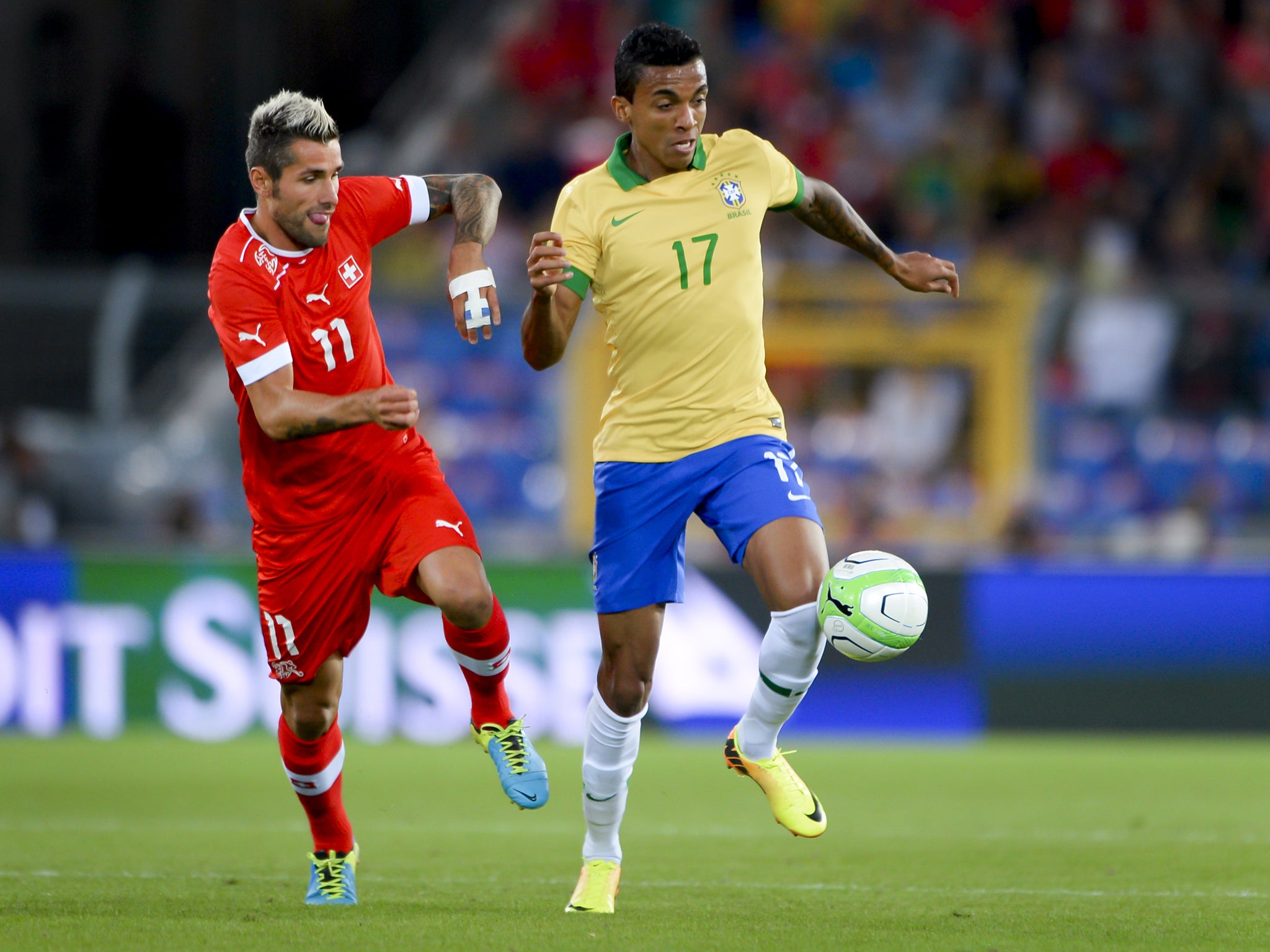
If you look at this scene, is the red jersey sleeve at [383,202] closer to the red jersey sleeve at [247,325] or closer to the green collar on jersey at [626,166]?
the red jersey sleeve at [247,325]

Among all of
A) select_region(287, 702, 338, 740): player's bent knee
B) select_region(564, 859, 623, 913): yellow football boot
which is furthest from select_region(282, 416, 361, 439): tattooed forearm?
select_region(564, 859, 623, 913): yellow football boot

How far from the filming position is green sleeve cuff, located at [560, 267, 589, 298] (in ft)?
18.6

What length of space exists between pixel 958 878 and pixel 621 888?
4.09ft

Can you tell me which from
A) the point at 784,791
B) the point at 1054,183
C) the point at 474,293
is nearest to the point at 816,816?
the point at 784,791

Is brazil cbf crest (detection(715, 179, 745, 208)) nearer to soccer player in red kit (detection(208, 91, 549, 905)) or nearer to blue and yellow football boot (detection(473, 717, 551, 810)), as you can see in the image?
soccer player in red kit (detection(208, 91, 549, 905))

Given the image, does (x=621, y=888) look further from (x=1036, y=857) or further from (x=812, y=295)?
(x=812, y=295)

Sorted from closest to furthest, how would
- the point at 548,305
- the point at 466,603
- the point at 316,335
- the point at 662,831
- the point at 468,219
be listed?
the point at 548,305 → the point at 466,603 → the point at 316,335 → the point at 468,219 → the point at 662,831

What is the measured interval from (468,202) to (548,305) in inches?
32.0

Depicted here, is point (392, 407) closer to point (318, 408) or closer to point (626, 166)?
point (318, 408)

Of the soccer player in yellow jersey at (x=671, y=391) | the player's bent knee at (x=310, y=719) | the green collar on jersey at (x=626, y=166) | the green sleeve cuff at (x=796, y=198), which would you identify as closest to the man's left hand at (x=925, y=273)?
the green sleeve cuff at (x=796, y=198)

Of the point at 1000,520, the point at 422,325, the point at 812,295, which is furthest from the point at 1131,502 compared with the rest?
the point at 422,325

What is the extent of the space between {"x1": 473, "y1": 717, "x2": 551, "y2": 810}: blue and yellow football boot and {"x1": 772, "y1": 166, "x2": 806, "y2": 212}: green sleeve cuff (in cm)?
192

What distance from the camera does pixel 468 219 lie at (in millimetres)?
6035

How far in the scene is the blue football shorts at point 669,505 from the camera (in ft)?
18.7
